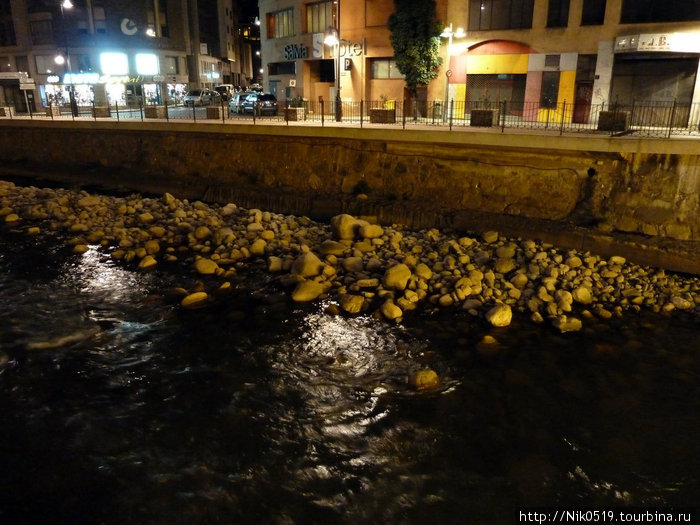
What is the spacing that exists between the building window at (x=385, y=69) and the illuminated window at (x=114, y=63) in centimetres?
3143

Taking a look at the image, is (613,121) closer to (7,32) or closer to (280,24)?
(280,24)

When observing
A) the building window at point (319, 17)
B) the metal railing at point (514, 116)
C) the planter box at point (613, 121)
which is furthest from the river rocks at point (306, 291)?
the building window at point (319, 17)

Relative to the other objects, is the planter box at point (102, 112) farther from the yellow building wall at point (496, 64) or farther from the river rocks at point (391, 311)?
the river rocks at point (391, 311)

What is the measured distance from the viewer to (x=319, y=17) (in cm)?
3184

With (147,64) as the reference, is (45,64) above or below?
below

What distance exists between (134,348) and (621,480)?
325 inches

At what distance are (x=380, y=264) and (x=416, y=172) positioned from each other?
4859 mm

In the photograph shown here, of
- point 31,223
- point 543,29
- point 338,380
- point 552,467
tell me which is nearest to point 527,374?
point 552,467

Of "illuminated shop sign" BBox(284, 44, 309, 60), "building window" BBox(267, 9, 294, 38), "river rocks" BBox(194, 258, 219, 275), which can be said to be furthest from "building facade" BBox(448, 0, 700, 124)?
"river rocks" BBox(194, 258, 219, 275)

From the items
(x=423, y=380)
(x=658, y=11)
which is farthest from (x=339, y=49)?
(x=423, y=380)

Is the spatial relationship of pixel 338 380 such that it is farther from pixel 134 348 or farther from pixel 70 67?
pixel 70 67

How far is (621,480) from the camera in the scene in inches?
290

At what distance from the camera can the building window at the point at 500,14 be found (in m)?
24.0

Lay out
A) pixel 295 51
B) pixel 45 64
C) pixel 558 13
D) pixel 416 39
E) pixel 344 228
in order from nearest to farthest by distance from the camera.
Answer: pixel 344 228, pixel 558 13, pixel 416 39, pixel 295 51, pixel 45 64
